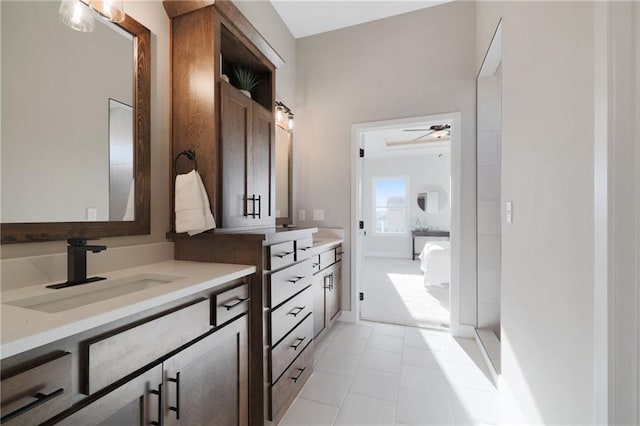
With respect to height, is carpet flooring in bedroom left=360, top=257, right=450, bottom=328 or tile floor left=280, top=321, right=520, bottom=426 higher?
carpet flooring in bedroom left=360, top=257, right=450, bottom=328

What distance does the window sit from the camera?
720 cm

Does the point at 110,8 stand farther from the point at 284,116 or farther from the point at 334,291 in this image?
the point at 334,291

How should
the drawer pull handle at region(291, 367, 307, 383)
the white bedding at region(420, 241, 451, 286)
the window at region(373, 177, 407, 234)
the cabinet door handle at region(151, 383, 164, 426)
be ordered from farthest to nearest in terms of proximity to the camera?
the window at region(373, 177, 407, 234) → the white bedding at region(420, 241, 451, 286) → the drawer pull handle at region(291, 367, 307, 383) → the cabinet door handle at region(151, 383, 164, 426)

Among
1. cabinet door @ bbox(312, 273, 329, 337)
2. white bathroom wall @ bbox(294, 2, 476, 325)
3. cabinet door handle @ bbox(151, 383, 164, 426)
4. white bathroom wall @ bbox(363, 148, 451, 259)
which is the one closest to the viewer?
cabinet door handle @ bbox(151, 383, 164, 426)

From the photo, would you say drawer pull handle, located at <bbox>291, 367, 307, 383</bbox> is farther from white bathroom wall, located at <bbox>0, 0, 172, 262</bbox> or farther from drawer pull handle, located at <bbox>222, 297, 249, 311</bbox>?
white bathroom wall, located at <bbox>0, 0, 172, 262</bbox>

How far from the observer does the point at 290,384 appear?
166 cm

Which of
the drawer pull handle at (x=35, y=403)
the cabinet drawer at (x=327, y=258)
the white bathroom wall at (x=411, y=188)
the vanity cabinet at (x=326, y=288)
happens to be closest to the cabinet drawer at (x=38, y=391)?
the drawer pull handle at (x=35, y=403)

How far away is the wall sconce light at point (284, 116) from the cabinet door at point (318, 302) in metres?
1.60

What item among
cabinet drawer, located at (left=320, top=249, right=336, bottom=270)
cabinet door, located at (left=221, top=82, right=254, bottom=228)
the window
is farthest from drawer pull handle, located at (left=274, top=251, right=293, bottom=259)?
the window

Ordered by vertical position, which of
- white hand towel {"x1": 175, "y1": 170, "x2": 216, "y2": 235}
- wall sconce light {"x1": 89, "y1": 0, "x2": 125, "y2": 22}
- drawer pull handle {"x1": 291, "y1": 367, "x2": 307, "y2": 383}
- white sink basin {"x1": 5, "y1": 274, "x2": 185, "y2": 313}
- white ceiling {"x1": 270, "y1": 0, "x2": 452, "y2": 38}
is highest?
white ceiling {"x1": 270, "y1": 0, "x2": 452, "y2": 38}

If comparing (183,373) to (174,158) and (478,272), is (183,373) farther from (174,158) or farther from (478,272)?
(478,272)

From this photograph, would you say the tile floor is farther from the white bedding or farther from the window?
the window

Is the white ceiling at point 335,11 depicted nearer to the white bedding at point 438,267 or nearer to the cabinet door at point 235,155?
the cabinet door at point 235,155

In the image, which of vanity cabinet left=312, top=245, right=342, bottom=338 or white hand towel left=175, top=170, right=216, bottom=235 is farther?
vanity cabinet left=312, top=245, right=342, bottom=338
